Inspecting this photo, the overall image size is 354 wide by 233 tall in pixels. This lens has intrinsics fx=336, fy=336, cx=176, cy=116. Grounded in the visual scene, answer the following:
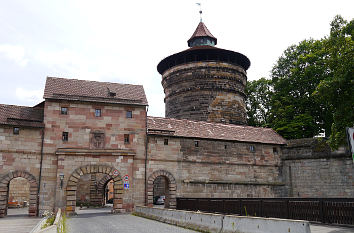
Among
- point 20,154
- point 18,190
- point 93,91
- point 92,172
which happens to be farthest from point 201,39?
point 18,190

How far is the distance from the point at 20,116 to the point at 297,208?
20.5 metres

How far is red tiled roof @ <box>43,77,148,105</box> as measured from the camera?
2633 cm

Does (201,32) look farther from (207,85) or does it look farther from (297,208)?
(297,208)

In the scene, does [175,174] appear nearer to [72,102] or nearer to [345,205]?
[72,102]

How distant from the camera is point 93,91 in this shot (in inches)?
1101

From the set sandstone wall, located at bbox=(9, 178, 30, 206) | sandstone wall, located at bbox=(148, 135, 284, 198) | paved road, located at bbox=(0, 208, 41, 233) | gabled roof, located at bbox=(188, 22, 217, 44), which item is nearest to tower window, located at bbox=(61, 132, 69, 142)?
paved road, located at bbox=(0, 208, 41, 233)

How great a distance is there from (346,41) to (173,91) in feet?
91.2

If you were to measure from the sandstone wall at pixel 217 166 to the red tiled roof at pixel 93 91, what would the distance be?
395 cm

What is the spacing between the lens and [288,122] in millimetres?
40312

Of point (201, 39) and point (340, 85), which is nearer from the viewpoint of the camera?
point (340, 85)

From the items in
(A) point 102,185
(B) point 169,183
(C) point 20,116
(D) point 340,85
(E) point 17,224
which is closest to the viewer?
(D) point 340,85

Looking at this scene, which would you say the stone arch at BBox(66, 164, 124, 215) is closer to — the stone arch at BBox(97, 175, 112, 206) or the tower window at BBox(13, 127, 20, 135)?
the tower window at BBox(13, 127, 20, 135)

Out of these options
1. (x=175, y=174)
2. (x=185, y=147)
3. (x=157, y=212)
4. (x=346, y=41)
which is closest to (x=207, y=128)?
(x=185, y=147)

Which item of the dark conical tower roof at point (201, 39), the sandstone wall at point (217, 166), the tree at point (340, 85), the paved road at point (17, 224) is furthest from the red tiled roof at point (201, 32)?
the paved road at point (17, 224)
